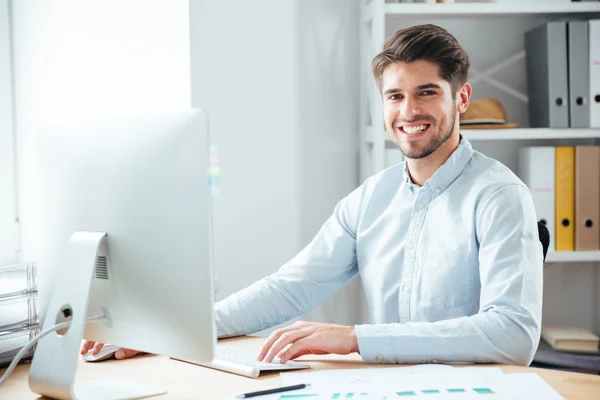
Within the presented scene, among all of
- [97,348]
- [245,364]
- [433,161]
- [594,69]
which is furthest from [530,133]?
[97,348]

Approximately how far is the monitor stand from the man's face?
34.5 inches

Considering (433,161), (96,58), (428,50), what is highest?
(96,58)

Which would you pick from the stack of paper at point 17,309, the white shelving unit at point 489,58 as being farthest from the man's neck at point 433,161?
the stack of paper at point 17,309

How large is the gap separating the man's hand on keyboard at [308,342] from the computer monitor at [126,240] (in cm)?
25

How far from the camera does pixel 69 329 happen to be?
1.22 metres

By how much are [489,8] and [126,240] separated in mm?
1806

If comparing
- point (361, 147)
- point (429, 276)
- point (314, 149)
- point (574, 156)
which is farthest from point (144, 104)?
point (574, 156)

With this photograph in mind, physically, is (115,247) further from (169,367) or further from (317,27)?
(317,27)

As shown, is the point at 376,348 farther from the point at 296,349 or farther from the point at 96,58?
the point at 96,58

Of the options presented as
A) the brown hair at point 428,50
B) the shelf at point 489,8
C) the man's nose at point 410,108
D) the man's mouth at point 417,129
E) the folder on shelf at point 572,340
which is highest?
the shelf at point 489,8

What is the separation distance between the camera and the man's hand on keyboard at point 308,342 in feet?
4.72

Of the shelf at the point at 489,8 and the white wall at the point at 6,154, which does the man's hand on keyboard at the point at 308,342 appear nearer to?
the shelf at the point at 489,8

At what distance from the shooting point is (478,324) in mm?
1439

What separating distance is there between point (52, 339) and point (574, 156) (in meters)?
1.94
